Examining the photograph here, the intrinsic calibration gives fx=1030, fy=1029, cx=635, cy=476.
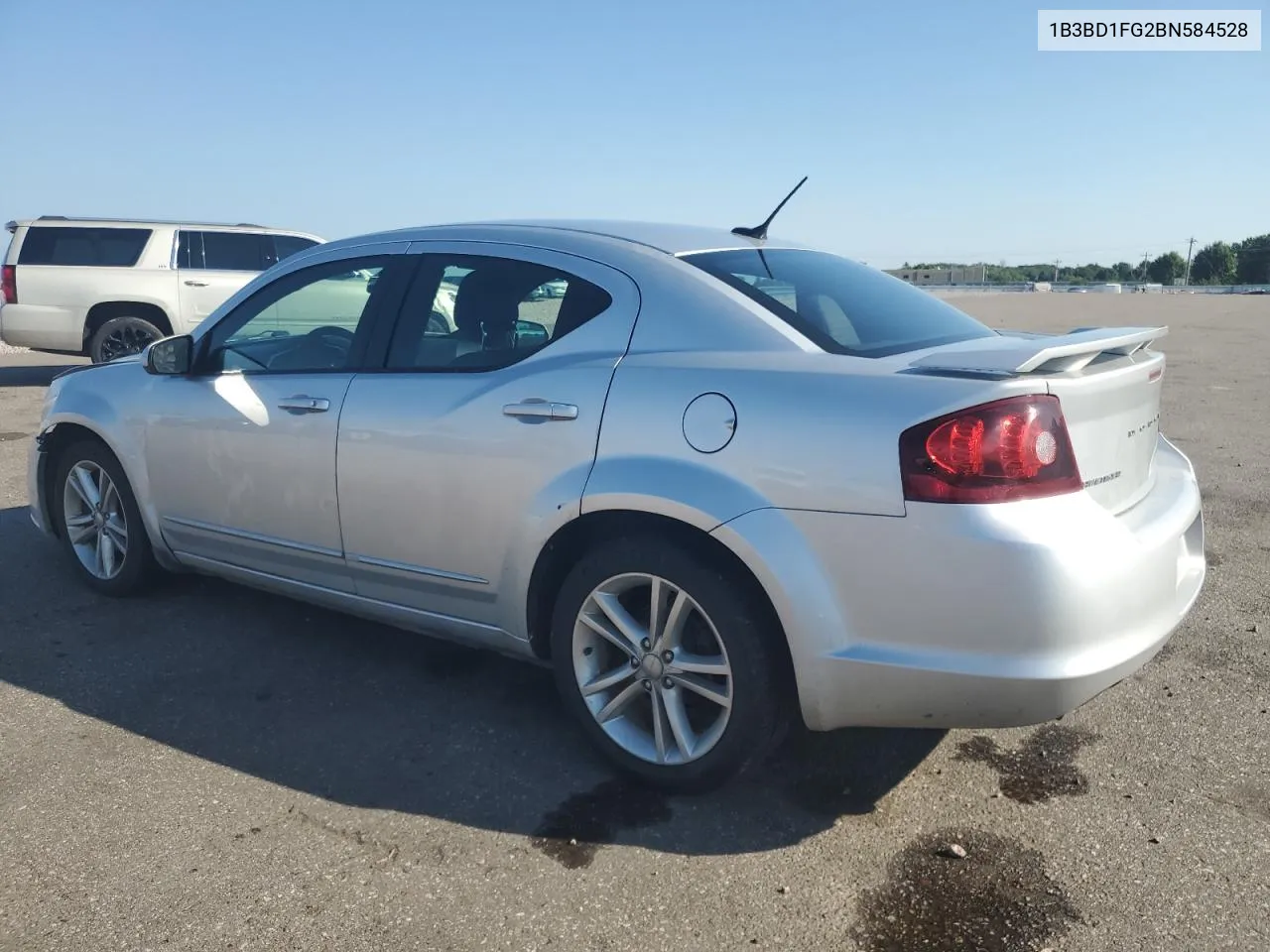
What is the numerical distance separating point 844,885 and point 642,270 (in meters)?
1.82

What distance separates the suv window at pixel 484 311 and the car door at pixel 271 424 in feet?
0.56

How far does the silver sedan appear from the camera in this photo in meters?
2.49

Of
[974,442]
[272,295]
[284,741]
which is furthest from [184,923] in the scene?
[272,295]

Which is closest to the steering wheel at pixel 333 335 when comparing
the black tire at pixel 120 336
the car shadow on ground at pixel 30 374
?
the black tire at pixel 120 336

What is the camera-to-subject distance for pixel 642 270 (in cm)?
315

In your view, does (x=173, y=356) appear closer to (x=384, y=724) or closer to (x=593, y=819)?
(x=384, y=724)

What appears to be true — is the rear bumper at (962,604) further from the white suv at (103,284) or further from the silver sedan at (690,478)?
the white suv at (103,284)

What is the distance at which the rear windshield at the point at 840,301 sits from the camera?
3.01 m

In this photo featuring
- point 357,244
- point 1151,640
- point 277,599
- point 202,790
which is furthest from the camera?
point 277,599

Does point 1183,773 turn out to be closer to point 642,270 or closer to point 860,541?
point 860,541

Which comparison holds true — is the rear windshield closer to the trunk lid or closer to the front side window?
the trunk lid

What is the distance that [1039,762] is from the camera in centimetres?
318

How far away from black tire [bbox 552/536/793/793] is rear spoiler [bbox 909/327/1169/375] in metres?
0.79

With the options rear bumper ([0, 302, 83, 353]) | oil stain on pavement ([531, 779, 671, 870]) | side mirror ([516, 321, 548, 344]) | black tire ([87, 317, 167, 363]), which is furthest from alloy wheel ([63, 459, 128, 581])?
rear bumper ([0, 302, 83, 353])
